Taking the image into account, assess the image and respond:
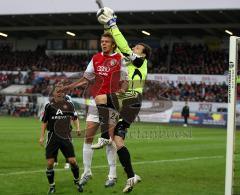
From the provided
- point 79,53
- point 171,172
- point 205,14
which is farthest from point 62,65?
point 171,172

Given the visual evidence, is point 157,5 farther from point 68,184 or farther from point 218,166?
point 68,184

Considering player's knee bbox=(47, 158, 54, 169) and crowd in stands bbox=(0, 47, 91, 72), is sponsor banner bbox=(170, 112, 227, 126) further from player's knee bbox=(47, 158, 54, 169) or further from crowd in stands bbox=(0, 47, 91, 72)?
player's knee bbox=(47, 158, 54, 169)

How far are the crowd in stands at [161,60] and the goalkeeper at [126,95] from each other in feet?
126

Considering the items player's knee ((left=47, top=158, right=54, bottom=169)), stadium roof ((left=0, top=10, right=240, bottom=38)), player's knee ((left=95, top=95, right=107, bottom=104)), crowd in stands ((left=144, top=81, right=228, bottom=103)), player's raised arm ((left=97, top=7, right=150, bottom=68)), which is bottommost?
player's knee ((left=47, top=158, right=54, bottom=169))

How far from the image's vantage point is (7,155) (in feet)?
55.7

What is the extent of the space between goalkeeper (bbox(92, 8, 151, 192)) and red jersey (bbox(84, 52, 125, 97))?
0.47 ft

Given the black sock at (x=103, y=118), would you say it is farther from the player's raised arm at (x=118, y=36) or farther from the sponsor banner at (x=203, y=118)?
the sponsor banner at (x=203, y=118)

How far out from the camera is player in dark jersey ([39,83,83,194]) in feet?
34.7

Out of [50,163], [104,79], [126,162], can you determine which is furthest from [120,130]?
[50,163]

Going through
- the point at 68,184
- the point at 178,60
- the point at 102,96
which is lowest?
the point at 68,184

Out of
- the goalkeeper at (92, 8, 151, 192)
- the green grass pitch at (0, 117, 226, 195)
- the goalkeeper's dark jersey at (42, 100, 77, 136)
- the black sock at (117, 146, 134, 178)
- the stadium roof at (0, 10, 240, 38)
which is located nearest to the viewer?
the goalkeeper at (92, 8, 151, 192)

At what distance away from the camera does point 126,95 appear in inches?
415

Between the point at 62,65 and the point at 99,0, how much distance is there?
47.9 meters

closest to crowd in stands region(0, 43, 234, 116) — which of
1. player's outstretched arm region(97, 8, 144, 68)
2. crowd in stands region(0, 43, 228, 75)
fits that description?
crowd in stands region(0, 43, 228, 75)
